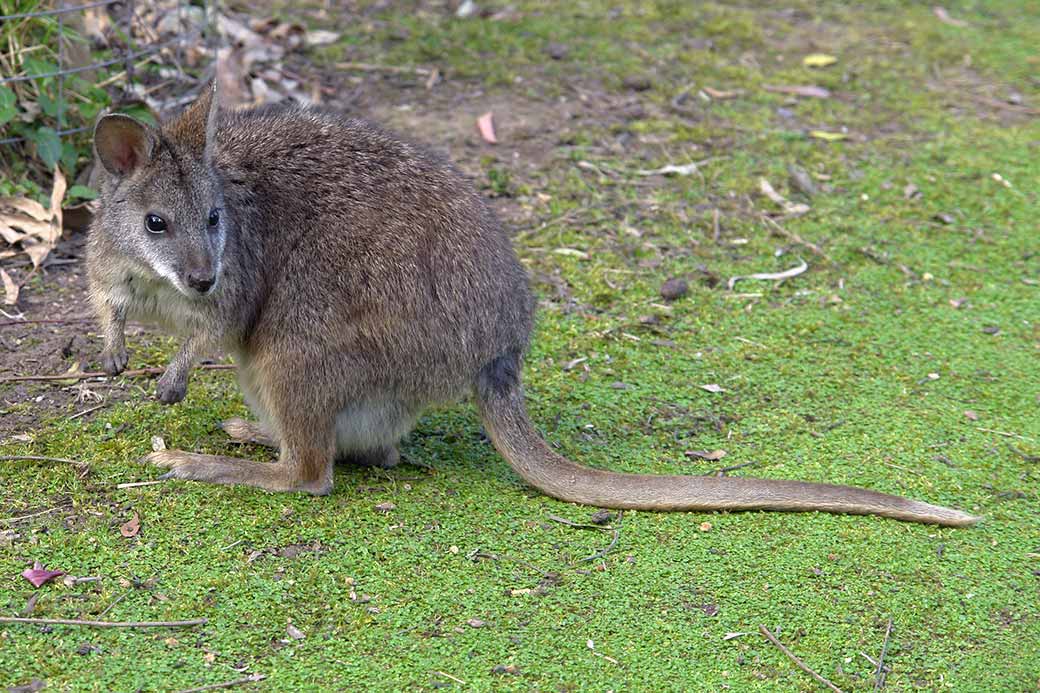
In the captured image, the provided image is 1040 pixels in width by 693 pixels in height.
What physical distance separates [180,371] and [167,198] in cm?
51

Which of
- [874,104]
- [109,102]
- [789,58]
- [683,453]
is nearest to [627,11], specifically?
[789,58]

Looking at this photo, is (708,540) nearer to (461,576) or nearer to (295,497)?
(461,576)

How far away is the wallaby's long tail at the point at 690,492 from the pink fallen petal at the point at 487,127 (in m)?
2.51

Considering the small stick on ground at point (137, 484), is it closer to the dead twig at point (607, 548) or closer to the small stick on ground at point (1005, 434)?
the dead twig at point (607, 548)

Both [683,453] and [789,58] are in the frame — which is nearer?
[683,453]

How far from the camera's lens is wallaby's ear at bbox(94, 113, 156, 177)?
3301mm

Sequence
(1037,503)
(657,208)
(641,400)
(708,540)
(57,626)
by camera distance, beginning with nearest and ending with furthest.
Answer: (57,626)
(708,540)
(1037,503)
(641,400)
(657,208)

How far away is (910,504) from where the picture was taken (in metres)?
3.58

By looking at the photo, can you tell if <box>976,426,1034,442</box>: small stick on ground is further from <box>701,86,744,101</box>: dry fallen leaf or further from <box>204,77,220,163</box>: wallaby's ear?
<box>701,86,744,101</box>: dry fallen leaf

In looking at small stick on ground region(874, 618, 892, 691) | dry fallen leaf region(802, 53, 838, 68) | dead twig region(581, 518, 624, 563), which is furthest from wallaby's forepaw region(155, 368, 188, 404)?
dry fallen leaf region(802, 53, 838, 68)

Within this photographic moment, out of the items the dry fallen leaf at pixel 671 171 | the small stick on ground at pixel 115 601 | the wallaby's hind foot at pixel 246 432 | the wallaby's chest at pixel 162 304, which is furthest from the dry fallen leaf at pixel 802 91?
the small stick on ground at pixel 115 601

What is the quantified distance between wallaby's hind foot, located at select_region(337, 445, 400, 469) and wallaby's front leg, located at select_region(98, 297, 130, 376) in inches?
28.0

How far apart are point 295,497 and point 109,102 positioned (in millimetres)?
2255

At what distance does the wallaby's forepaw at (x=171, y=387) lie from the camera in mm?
3564
